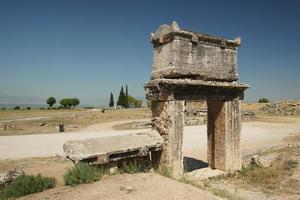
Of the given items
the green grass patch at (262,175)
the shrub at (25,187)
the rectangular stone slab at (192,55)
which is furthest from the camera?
the green grass patch at (262,175)

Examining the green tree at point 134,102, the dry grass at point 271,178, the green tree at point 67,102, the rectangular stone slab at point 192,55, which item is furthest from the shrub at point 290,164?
the green tree at point 67,102

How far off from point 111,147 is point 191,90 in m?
Result: 3.25

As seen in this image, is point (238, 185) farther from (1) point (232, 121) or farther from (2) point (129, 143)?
(2) point (129, 143)

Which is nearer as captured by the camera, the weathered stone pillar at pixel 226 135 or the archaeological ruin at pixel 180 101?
the archaeological ruin at pixel 180 101

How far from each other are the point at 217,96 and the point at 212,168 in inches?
111

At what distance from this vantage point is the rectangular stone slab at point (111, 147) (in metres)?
7.05

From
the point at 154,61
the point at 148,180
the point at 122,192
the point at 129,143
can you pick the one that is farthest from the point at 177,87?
the point at 122,192

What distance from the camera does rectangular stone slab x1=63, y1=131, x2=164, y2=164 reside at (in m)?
7.05

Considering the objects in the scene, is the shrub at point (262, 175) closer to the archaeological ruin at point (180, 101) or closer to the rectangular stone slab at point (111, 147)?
the archaeological ruin at point (180, 101)

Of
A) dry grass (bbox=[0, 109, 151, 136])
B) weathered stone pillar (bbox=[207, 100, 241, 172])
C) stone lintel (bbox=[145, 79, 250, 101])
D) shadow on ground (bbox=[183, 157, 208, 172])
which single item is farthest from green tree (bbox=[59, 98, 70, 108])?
stone lintel (bbox=[145, 79, 250, 101])

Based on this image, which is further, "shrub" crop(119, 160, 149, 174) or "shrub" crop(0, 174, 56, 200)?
"shrub" crop(119, 160, 149, 174)

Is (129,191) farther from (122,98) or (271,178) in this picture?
(122,98)

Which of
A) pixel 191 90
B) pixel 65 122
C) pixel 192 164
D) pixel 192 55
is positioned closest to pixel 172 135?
pixel 191 90

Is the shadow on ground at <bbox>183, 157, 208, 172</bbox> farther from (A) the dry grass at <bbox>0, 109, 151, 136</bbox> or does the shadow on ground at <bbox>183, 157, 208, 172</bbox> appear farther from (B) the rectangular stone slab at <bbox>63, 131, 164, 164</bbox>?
(A) the dry grass at <bbox>0, 109, 151, 136</bbox>
